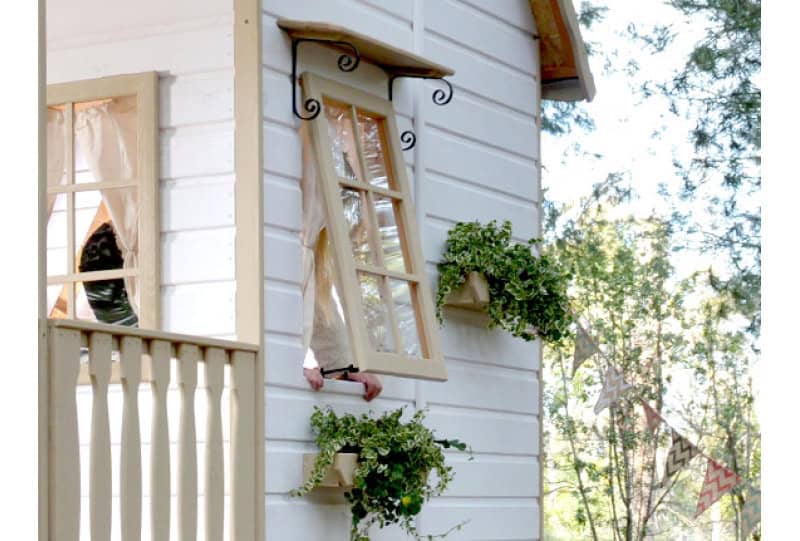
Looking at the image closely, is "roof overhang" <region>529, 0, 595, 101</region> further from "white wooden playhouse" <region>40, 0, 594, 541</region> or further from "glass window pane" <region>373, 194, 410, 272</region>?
"glass window pane" <region>373, 194, 410, 272</region>

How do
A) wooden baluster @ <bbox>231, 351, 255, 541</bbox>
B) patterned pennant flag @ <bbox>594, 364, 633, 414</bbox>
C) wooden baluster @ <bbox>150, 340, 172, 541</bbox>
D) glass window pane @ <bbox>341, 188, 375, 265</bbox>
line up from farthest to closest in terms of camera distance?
patterned pennant flag @ <bbox>594, 364, 633, 414</bbox> → glass window pane @ <bbox>341, 188, 375, 265</bbox> → wooden baluster @ <bbox>231, 351, 255, 541</bbox> → wooden baluster @ <bbox>150, 340, 172, 541</bbox>

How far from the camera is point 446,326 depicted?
5.92m

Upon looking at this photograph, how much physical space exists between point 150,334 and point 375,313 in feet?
4.34

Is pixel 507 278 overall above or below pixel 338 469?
above

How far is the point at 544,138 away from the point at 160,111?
10211 mm

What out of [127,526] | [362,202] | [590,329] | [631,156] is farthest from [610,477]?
[127,526]

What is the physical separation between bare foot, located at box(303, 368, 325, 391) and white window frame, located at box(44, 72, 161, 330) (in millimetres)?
582

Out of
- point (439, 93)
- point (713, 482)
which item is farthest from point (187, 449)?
point (713, 482)

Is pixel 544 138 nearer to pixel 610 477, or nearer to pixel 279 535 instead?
pixel 610 477

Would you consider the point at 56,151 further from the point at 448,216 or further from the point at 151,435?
the point at 448,216

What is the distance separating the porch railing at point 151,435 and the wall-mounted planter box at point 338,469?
0.32 metres

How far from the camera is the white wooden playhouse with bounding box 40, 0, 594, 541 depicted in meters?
4.46

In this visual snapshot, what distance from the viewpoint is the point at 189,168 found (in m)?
4.82

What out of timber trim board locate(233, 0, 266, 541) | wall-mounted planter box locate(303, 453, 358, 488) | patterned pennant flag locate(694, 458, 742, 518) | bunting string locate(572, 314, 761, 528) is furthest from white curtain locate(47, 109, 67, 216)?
patterned pennant flag locate(694, 458, 742, 518)
